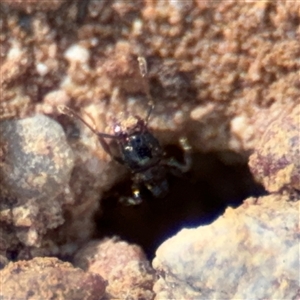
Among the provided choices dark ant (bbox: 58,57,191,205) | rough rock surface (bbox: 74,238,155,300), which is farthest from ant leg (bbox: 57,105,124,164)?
rough rock surface (bbox: 74,238,155,300)

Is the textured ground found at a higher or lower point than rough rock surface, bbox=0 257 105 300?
higher

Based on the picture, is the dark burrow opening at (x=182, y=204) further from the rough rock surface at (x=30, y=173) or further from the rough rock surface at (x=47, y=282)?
the rough rock surface at (x=47, y=282)

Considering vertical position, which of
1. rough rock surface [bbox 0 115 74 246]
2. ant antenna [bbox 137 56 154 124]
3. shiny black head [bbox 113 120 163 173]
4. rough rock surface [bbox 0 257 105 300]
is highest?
ant antenna [bbox 137 56 154 124]

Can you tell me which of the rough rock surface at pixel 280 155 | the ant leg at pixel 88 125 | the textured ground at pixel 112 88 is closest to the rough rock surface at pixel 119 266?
the textured ground at pixel 112 88

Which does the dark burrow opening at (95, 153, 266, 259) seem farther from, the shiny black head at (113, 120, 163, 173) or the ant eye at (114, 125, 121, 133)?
the ant eye at (114, 125, 121, 133)

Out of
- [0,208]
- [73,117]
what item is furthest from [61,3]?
[0,208]

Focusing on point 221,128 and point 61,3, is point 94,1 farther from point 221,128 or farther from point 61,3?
point 221,128
